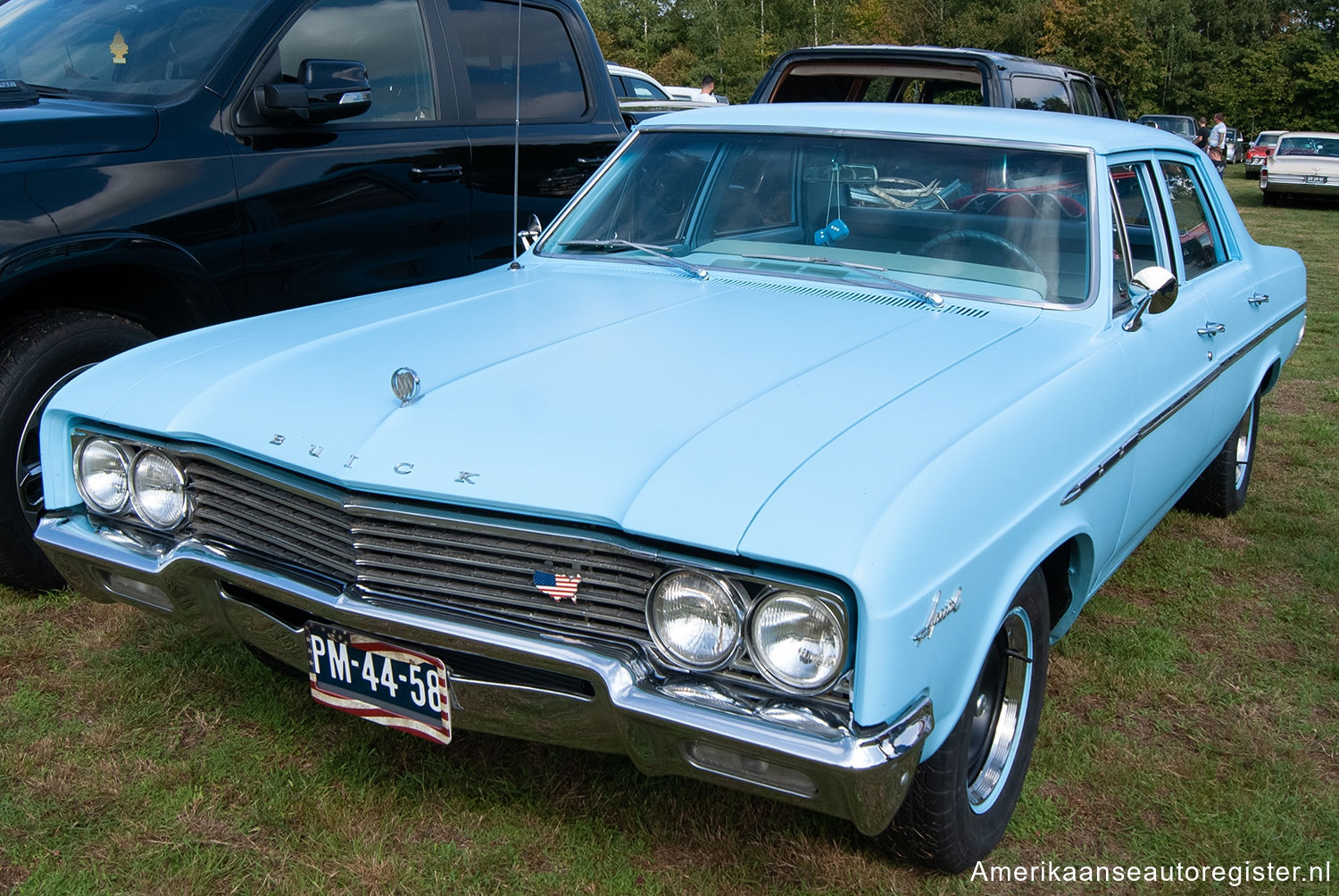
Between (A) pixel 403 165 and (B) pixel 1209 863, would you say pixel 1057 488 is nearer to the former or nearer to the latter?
(B) pixel 1209 863

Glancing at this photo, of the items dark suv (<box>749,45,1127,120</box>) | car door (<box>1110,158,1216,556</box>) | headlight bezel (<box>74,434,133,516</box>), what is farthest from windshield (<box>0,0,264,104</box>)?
dark suv (<box>749,45,1127,120</box>)

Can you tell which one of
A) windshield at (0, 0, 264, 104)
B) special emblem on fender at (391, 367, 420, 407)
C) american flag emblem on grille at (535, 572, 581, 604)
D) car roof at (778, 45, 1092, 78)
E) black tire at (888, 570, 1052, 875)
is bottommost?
black tire at (888, 570, 1052, 875)

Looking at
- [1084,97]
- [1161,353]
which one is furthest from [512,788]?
[1084,97]

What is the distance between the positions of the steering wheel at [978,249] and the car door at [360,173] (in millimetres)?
2080

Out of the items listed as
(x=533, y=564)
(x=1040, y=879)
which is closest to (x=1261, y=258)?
(x=1040, y=879)

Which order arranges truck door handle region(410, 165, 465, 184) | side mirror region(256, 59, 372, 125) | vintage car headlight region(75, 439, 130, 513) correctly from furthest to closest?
1. truck door handle region(410, 165, 465, 184)
2. side mirror region(256, 59, 372, 125)
3. vintage car headlight region(75, 439, 130, 513)

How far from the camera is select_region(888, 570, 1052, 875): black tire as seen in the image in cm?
226

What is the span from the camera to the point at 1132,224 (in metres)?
3.36

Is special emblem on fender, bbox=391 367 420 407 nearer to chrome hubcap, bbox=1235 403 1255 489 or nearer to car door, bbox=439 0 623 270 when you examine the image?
car door, bbox=439 0 623 270

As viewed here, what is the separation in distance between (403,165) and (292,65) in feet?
1.68

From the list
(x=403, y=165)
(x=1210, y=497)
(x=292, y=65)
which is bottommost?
(x=1210, y=497)

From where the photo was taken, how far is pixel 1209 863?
101 inches

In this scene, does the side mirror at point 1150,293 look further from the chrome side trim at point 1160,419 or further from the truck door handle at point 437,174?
the truck door handle at point 437,174

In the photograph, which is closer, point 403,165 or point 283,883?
point 283,883
